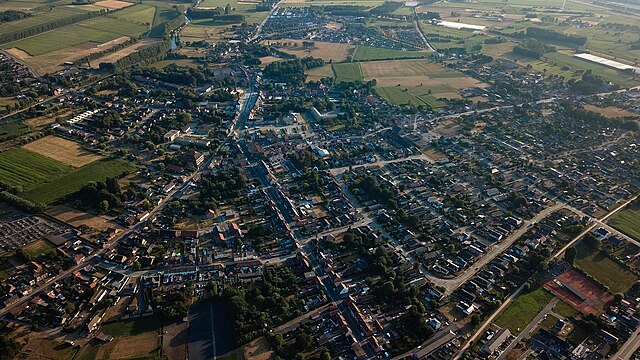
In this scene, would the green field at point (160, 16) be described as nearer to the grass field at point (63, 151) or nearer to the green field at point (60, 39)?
the green field at point (60, 39)

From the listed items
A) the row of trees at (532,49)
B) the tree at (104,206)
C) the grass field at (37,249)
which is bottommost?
the grass field at (37,249)

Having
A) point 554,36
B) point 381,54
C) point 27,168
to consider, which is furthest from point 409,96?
point 27,168

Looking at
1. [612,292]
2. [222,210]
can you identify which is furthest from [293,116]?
[612,292]

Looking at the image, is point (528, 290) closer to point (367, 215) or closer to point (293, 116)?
point (367, 215)

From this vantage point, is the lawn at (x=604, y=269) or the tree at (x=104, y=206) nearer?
the lawn at (x=604, y=269)

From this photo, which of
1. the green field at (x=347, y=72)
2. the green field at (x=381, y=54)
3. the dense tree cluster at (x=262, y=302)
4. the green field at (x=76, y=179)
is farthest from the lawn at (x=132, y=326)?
the green field at (x=381, y=54)

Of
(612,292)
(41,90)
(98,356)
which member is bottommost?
(612,292)

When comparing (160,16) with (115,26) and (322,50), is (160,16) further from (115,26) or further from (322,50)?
(322,50)
